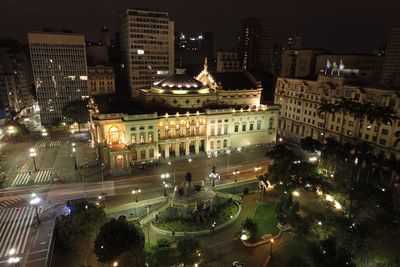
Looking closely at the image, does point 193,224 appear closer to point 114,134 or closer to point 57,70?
point 114,134


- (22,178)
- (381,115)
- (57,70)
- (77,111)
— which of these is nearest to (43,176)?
(22,178)

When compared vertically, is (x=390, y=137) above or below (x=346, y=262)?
above

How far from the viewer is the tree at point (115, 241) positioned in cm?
4062

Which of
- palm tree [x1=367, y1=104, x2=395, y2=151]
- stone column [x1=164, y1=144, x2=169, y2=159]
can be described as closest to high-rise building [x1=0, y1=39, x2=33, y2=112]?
stone column [x1=164, y1=144, x2=169, y2=159]

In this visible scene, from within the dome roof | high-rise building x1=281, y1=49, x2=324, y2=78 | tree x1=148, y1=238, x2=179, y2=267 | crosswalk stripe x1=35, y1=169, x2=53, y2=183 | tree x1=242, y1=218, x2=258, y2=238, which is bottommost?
crosswalk stripe x1=35, y1=169, x2=53, y2=183

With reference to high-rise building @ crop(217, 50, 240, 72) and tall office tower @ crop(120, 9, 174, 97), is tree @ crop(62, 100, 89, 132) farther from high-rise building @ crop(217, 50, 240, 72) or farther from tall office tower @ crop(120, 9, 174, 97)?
high-rise building @ crop(217, 50, 240, 72)

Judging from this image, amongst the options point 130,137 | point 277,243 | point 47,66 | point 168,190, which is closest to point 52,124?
point 47,66

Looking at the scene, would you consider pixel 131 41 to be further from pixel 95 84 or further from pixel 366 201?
pixel 366 201

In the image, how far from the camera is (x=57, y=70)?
400ft

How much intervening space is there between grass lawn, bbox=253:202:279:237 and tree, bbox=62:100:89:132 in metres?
87.3

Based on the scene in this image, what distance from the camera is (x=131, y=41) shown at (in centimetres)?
13862

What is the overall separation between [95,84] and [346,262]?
126413 millimetres

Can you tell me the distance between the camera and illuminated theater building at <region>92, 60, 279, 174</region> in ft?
257

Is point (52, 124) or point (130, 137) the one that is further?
point (52, 124)
